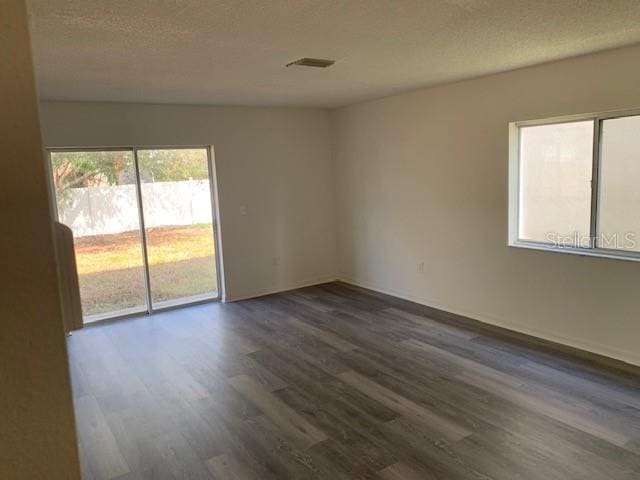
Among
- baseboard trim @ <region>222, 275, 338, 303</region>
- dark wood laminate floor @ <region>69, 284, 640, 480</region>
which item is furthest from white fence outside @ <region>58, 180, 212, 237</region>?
dark wood laminate floor @ <region>69, 284, 640, 480</region>

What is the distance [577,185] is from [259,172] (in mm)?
3805

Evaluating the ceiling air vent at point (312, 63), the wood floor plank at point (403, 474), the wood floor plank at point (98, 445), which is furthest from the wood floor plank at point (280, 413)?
the ceiling air vent at point (312, 63)

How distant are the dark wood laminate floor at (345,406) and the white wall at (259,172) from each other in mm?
1513

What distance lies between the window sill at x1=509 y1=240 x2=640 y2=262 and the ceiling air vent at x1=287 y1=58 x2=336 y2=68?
248 centimetres

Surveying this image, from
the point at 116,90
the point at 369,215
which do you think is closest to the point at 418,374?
the point at 369,215

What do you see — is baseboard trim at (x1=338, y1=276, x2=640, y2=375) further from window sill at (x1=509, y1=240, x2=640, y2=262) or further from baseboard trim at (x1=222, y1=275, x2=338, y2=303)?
baseboard trim at (x1=222, y1=275, x2=338, y2=303)

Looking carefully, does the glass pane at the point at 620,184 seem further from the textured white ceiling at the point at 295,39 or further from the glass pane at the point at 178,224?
the glass pane at the point at 178,224

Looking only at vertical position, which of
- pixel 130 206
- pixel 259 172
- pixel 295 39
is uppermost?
pixel 295 39

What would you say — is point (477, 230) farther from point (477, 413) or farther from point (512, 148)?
point (477, 413)

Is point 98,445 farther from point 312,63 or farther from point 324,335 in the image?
point 312,63

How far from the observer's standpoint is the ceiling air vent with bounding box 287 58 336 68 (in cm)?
355

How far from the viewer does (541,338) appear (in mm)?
4391

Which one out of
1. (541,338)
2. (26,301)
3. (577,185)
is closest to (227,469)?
(26,301)

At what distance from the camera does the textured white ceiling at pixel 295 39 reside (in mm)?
2420
